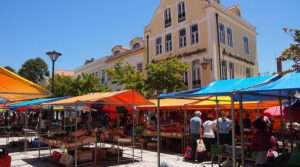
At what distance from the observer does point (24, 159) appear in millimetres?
10094

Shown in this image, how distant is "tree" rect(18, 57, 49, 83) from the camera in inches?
2015

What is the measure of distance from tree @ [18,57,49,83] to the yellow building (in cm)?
3495

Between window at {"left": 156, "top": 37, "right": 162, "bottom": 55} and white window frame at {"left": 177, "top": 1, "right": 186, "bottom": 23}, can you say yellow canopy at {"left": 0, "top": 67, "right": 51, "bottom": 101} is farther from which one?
window at {"left": 156, "top": 37, "right": 162, "bottom": 55}

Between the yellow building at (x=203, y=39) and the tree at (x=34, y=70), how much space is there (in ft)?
115

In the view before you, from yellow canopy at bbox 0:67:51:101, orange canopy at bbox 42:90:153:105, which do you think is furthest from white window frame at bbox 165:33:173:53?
yellow canopy at bbox 0:67:51:101

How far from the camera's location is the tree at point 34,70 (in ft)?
168

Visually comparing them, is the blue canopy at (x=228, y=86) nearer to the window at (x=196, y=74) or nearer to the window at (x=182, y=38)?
the window at (x=196, y=74)

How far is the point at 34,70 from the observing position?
172 ft

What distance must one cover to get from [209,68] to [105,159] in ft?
42.4

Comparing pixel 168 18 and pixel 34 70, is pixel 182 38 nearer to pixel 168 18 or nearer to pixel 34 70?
pixel 168 18

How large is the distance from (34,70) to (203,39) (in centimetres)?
4323

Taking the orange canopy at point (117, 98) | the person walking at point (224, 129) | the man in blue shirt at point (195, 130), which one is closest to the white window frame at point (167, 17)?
the orange canopy at point (117, 98)

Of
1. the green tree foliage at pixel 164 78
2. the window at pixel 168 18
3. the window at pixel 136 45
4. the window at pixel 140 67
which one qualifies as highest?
the window at pixel 168 18

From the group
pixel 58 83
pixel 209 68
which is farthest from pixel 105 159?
pixel 58 83
